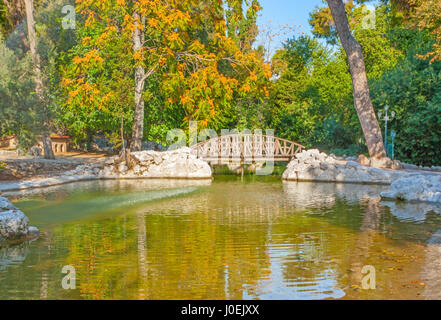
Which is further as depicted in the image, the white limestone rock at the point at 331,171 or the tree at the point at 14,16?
the tree at the point at 14,16

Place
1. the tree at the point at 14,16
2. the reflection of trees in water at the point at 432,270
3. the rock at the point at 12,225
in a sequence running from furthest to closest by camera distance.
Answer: the tree at the point at 14,16 → the rock at the point at 12,225 → the reflection of trees in water at the point at 432,270

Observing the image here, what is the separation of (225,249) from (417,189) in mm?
8338

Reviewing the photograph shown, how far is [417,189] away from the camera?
46.4ft

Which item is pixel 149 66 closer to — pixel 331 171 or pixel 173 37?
pixel 173 37

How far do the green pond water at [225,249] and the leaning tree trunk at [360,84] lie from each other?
7.05 metres

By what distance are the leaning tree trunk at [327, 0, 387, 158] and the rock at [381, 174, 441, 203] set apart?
6618 millimetres

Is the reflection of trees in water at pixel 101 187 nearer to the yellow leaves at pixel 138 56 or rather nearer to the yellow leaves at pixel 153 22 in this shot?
the yellow leaves at pixel 138 56

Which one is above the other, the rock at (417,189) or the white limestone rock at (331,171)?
the white limestone rock at (331,171)

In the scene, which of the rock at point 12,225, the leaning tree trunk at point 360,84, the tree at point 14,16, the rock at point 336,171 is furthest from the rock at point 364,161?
the tree at point 14,16

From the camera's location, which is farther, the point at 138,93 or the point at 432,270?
the point at 138,93

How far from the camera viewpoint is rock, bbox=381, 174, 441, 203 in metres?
13.9

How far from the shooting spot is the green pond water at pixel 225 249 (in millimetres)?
6016

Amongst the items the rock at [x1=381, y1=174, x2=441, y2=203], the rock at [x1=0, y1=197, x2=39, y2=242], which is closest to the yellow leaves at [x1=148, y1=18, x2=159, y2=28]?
the rock at [x1=381, y1=174, x2=441, y2=203]

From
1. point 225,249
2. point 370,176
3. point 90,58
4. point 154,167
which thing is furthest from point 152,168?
point 225,249
